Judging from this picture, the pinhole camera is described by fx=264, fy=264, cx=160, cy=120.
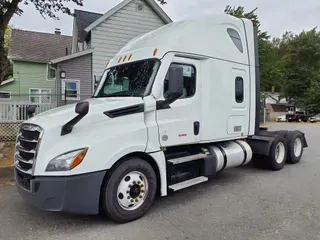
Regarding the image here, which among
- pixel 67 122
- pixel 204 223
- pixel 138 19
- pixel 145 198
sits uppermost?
pixel 138 19

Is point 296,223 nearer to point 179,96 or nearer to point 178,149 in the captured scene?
point 178,149

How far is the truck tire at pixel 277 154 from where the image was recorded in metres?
6.30

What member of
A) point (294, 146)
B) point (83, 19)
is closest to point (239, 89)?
point (294, 146)

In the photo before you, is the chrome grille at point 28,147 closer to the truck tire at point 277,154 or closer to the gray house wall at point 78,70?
the truck tire at point 277,154

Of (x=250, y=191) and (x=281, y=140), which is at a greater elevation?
(x=281, y=140)

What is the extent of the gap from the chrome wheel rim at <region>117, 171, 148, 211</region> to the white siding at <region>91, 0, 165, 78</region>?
34.2 feet

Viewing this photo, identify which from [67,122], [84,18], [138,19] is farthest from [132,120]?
[84,18]

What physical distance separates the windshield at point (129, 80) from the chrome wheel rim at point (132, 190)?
47.4 inches

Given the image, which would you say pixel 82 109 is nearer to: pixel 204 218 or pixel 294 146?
pixel 204 218

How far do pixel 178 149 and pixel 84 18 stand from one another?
1399cm

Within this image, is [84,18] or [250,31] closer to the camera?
[250,31]

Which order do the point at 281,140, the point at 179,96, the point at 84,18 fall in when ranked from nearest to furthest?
the point at 179,96, the point at 281,140, the point at 84,18

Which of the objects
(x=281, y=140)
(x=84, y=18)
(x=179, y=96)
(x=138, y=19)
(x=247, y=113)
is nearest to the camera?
(x=179, y=96)

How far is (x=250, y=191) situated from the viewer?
4.92 m
